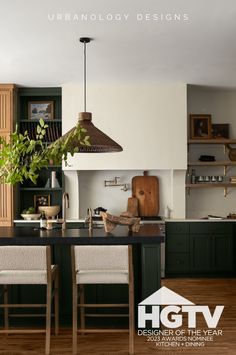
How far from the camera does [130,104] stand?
258 inches

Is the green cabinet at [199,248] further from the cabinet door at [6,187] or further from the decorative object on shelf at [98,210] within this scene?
the cabinet door at [6,187]

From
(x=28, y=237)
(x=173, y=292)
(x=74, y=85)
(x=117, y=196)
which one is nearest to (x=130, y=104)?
(x=74, y=85)

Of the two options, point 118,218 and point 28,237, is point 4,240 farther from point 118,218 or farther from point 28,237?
point 118,218

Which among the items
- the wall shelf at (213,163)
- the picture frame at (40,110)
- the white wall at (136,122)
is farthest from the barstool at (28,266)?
the wall shelf at (213,163)

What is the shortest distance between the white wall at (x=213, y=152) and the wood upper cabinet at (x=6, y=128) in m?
2.70

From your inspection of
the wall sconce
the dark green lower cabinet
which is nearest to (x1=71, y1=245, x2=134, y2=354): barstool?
the dark green lower cabinet

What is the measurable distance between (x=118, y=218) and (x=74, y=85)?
3035mm

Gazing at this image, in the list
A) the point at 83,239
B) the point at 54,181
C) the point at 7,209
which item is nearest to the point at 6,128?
the point at 54,181

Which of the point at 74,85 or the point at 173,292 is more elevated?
the point at 74,85

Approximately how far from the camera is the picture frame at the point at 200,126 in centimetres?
695

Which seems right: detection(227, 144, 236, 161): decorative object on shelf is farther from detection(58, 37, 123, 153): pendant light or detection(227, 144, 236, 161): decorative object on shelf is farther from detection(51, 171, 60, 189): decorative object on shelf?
detection(58, 37, 123, 153): pendant light

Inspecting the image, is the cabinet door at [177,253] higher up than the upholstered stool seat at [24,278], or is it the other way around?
the upholstered stool seat at [24,278]

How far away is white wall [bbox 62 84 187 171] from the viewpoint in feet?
21.4

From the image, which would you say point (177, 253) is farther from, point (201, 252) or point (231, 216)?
point (231, 216)
